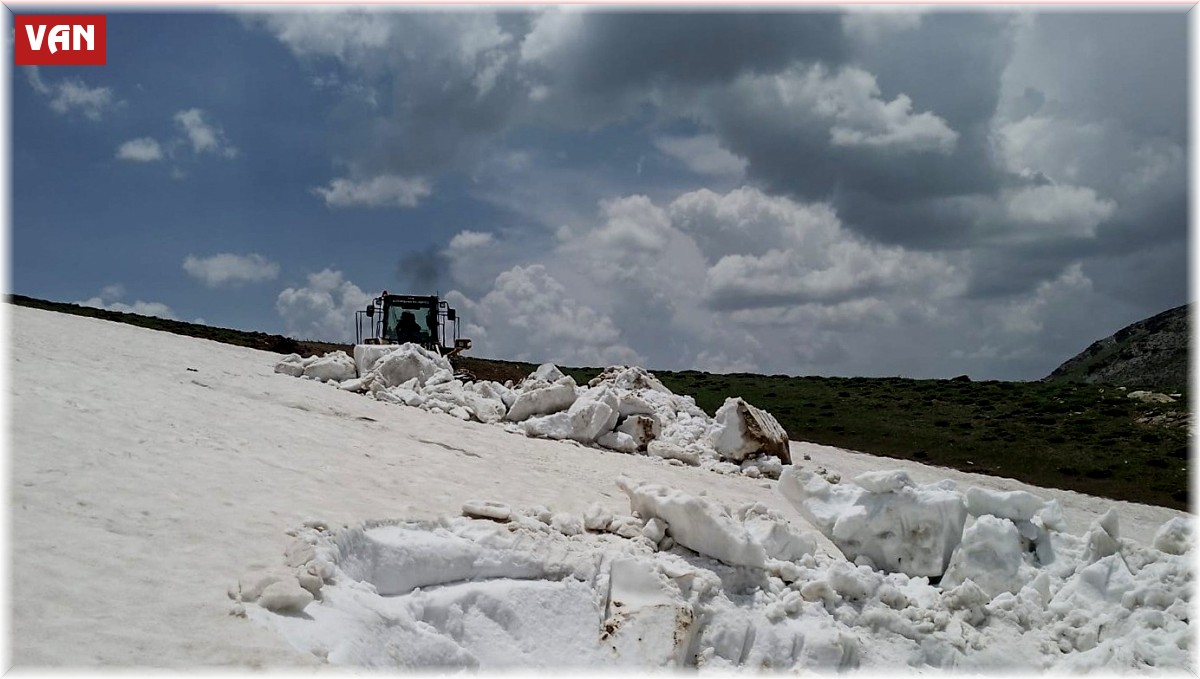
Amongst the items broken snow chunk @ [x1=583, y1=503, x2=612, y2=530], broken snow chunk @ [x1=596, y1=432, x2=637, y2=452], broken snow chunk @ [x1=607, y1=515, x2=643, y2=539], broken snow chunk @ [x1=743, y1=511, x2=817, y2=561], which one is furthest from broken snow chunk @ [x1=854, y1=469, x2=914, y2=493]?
broken snow chunk @ [x1=596, y1=432, x2=637, y2=452]

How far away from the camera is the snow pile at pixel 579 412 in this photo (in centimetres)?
1554

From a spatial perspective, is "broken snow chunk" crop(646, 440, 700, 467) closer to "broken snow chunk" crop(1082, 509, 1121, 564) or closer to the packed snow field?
the packed snow field

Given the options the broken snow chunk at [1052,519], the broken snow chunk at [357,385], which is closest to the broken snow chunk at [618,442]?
the broken snow chunk at [357,385]

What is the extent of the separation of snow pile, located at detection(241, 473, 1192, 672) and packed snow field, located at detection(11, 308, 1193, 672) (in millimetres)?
20

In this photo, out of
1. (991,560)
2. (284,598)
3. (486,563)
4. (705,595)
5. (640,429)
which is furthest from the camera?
(640,429)

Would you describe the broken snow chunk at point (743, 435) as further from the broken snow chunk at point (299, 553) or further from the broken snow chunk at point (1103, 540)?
the broken snow chunk at point (299, 553)

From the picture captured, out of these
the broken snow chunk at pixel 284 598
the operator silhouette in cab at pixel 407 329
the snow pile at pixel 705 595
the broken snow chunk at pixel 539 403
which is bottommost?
the snow pile at pixel 705 595

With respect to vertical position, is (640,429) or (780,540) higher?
(640,429)

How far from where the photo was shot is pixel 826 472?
53.5ft

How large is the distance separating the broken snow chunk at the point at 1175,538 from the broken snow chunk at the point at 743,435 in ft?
26.4

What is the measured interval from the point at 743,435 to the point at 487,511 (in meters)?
8.93

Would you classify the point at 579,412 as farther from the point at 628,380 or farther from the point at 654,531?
the point at 654,531

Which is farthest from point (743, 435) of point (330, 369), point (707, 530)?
point (330, 369)

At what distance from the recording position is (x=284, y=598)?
15.9 ft
